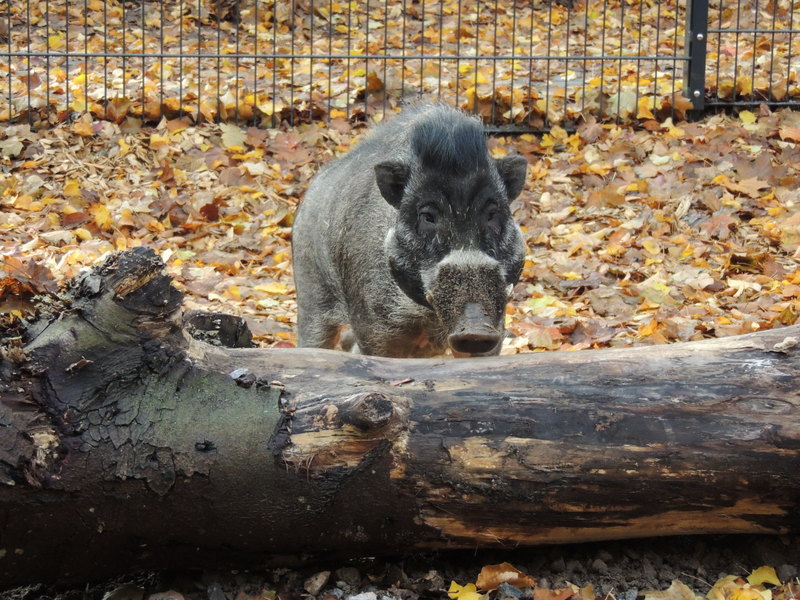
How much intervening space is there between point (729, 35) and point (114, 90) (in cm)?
696

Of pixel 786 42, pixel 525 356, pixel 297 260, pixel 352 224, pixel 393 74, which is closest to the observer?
pixel 525 356

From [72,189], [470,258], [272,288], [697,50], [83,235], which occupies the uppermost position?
[697,50]

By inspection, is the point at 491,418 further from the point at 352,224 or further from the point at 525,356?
the point at 352,224

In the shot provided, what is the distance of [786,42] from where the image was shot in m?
11.8

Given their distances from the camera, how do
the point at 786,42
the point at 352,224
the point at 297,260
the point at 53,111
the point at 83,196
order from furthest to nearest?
the point at 786,42, the point at 53,111, the point at 83,196, the point at 297,260, the point at 352,224

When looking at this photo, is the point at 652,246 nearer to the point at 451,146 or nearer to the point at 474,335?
the point at 451,146

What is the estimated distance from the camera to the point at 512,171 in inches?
186

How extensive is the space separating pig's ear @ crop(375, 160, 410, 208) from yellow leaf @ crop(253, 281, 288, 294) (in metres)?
2.52

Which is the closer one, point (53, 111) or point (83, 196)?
point (83, 196)

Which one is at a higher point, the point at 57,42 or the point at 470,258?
the point at 57,42

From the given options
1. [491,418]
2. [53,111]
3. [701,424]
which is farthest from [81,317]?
[53,111]

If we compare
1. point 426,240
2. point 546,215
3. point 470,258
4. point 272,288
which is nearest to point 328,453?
point 470,258

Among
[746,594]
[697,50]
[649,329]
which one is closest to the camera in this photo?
[746,594]

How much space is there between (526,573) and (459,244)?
1.48m
